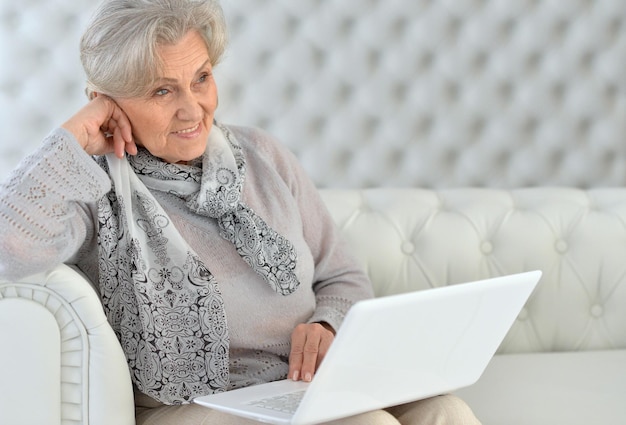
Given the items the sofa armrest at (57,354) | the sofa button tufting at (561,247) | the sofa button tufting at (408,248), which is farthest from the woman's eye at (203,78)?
the sofa button tufting at (561,247)

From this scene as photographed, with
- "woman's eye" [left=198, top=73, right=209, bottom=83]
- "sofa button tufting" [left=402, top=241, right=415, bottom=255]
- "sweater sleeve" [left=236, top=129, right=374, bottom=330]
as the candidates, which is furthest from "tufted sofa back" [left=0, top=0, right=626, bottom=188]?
"woman's eye" [left=198, top=73, right=209, bottom=83]

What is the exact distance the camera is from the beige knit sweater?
155cm

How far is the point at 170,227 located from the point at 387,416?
0.53 meters

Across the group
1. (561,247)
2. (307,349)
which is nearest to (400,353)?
(307,349)

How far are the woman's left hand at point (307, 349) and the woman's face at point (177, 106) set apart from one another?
1.31 feet

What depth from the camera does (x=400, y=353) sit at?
1.33 meters

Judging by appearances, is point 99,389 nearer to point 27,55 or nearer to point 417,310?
point 417,310

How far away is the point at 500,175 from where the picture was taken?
2605mm

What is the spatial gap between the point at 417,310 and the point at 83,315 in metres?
0.61

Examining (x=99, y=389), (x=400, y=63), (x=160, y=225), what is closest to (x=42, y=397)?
(x=99, y=389)

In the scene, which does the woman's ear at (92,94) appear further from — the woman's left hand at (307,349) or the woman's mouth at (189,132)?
the woman's left hand at (307,349)

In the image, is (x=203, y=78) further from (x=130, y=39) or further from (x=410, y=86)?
(x=410, y=86)

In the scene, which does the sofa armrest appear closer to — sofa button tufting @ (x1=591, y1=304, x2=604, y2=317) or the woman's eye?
the woman's eye

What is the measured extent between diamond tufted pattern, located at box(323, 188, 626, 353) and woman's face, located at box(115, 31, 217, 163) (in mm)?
709
